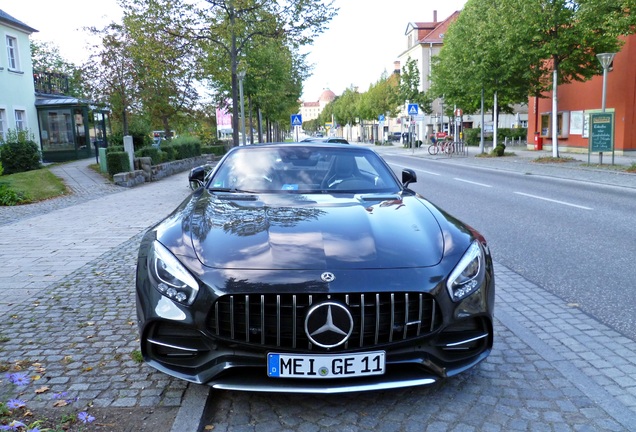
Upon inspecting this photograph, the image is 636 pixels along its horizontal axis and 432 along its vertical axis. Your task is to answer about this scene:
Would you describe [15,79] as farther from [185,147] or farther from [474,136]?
[474,136]

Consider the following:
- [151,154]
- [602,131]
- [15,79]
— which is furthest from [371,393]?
[15,79]

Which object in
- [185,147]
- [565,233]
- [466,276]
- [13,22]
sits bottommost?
[565,233]

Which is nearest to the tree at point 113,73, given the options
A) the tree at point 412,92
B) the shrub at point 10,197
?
the shrub at point 10,197

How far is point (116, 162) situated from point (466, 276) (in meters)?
15.9

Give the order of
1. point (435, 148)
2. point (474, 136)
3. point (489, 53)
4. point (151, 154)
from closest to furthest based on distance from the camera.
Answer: point (151, 154) < point (489, 53) < point (435, 148) < point (474, 136)

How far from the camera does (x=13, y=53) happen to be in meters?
26.3

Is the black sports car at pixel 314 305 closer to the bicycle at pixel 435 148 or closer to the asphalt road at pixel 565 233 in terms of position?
the asphalt road at pixel 565 233

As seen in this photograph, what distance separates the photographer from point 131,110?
82.1 feet

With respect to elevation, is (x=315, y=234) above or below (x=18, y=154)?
below

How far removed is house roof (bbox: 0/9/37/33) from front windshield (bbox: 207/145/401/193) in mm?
25318

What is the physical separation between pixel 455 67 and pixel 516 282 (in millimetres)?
25912

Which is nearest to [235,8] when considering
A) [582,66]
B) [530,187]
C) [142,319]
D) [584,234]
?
[530,187]

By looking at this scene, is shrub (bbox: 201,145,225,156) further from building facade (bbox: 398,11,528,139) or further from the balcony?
building facade (bbox: 398,11,528,139)

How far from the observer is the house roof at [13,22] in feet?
81.1
